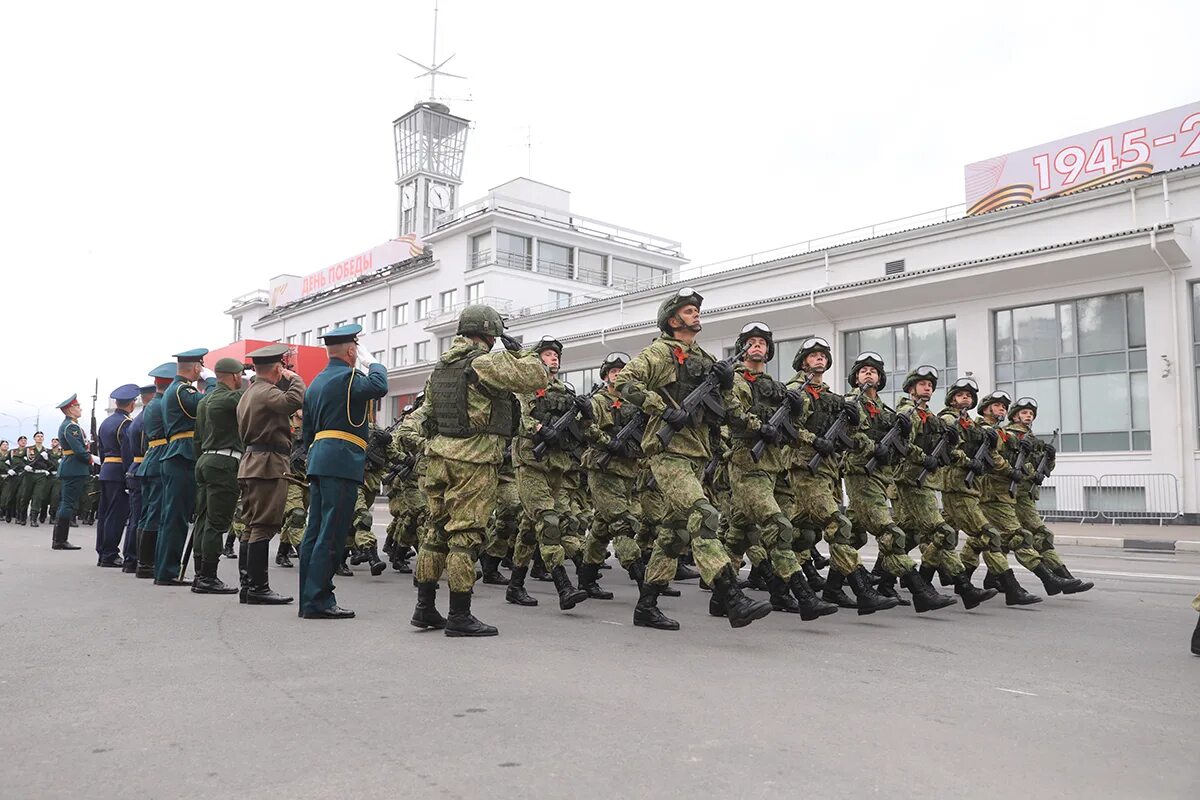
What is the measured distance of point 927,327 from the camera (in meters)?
24.1

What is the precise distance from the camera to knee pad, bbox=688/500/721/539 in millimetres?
5793

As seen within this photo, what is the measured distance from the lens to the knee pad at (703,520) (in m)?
5.79

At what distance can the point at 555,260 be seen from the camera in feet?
155

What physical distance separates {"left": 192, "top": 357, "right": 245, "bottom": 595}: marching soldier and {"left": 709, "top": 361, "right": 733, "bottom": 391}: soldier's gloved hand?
13.7 feet

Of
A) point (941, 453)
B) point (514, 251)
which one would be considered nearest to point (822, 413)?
point (941, 453)

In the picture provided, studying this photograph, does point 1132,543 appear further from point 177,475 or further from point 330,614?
point 177,475

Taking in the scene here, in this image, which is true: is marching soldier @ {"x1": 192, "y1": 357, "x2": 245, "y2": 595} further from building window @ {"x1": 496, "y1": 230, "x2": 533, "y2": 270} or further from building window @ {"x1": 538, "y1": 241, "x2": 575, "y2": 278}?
building window @ {"x1": 538, "y1": 241, "x2": 575, "y2": 278}

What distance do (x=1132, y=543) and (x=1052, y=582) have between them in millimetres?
9139

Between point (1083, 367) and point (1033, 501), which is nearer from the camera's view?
point (1033, 501)

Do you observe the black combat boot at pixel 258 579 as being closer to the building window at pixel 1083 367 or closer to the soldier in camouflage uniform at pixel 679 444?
the soldier in camouflage uniform at pixel 679 444

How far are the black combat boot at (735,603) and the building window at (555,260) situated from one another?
4116 cm

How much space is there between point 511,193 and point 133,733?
150ft

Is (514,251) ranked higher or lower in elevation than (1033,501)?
higher

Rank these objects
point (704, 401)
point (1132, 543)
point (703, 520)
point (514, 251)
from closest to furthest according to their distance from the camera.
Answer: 1. point (703, 520)
2. point (704, 401)
3. point (1132, 543)
4. point (514, 251)
